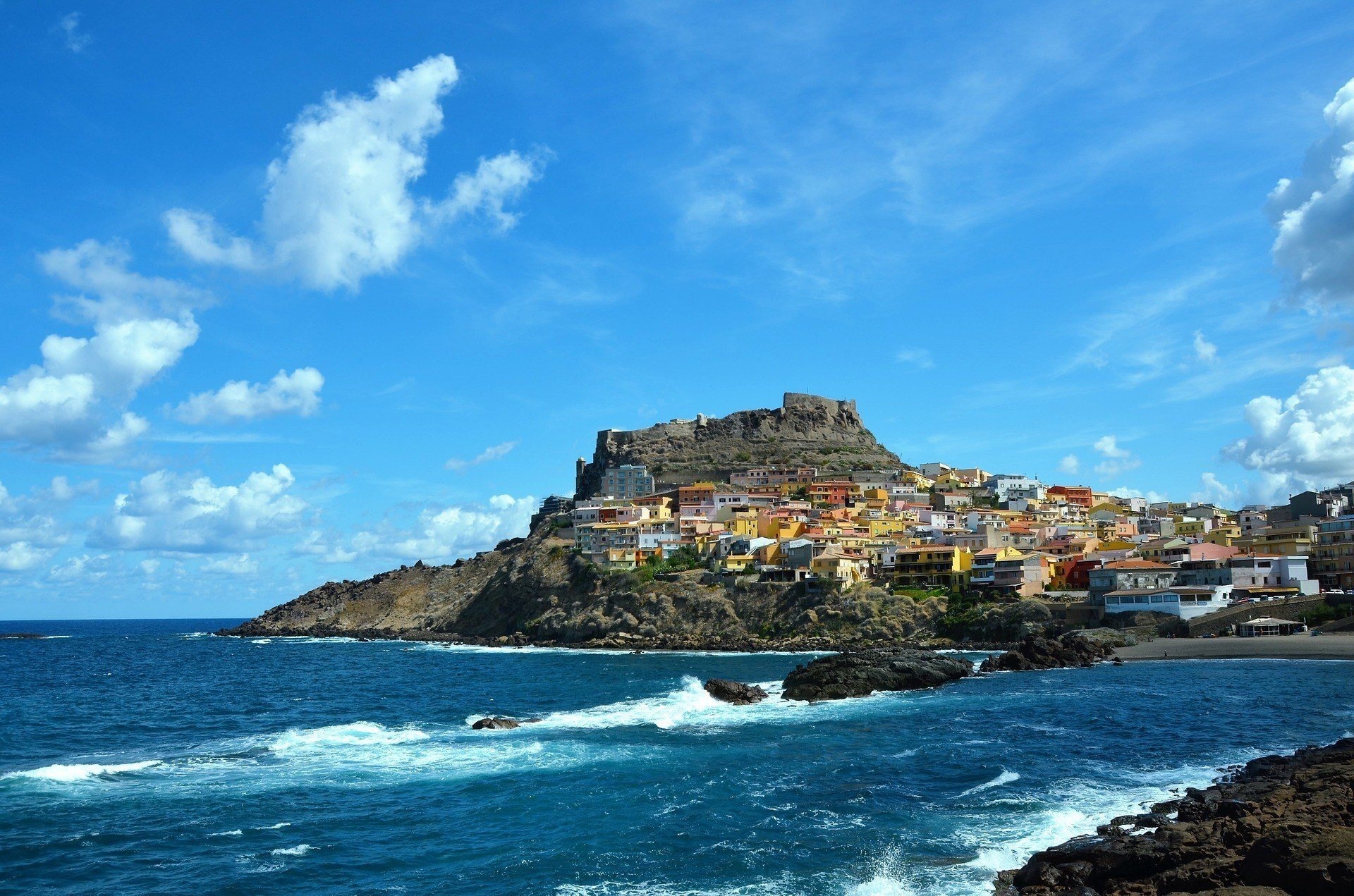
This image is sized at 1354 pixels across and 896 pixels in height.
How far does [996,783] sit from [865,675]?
23.9 m

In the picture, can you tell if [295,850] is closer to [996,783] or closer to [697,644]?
[996,783]

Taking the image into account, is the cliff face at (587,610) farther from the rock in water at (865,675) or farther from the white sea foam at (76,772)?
the white sea foam at (76,772)

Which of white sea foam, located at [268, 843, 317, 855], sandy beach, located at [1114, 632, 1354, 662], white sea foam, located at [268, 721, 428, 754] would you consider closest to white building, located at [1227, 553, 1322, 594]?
sandy beach, located at [1114, 632, 1354, 662]

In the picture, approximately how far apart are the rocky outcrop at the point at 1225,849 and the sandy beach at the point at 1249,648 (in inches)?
1538

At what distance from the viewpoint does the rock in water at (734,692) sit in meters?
49.4

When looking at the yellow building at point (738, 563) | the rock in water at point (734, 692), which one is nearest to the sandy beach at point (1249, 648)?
the rock in water at point (734, 692)

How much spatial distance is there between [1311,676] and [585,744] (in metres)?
36.9

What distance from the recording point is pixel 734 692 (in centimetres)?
4975

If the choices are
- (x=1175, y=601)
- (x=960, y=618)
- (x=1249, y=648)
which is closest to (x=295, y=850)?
(x=1249, y=648)

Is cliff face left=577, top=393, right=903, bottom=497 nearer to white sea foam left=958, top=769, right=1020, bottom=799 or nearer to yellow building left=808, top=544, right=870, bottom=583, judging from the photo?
yellow building left=808, top=544, right=870, bottom=583

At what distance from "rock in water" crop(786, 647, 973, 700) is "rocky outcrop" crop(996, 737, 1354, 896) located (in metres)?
27.1

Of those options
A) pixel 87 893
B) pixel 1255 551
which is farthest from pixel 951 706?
pixel 1255 551

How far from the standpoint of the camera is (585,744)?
37.6 metres

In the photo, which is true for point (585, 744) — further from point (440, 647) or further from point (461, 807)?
point (440, 647)
